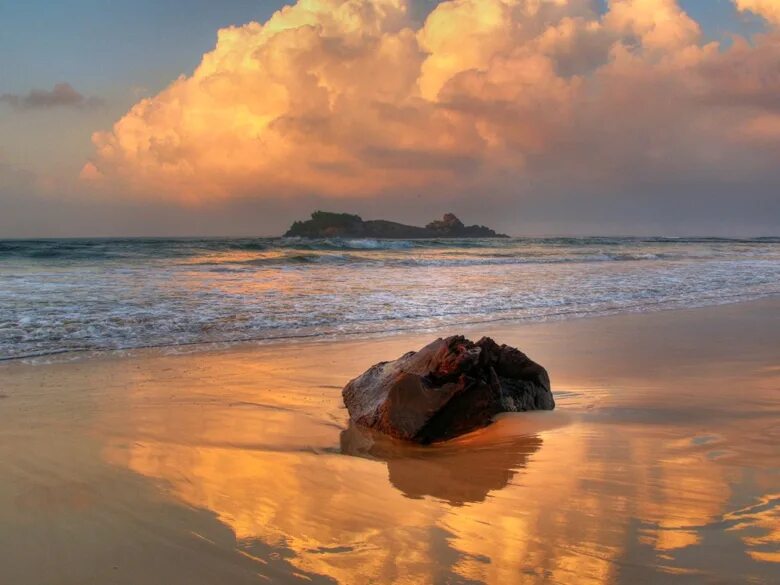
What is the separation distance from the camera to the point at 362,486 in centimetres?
294

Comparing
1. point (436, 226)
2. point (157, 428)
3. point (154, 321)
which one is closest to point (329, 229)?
point (436, 226)

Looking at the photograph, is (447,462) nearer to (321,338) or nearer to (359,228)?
(321,338)

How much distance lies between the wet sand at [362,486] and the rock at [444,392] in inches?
5.6

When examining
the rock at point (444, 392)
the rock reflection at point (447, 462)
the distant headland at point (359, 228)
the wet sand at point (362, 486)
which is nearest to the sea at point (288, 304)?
the wet sand at point (362, 486)

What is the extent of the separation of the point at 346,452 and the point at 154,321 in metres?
5.51

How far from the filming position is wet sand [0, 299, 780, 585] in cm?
210

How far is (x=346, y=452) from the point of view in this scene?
11.6 ft

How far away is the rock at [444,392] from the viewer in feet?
12.4

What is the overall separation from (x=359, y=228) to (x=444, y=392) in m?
68.4

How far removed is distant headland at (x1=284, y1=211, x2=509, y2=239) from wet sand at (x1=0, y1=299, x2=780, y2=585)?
61.9 m

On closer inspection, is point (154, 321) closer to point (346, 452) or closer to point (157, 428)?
point (157, 428)

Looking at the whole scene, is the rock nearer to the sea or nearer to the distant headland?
the sea

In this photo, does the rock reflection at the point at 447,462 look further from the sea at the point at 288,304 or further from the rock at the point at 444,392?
the sea at the point at 288,304

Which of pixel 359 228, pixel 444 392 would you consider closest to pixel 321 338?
pixel 444 392
